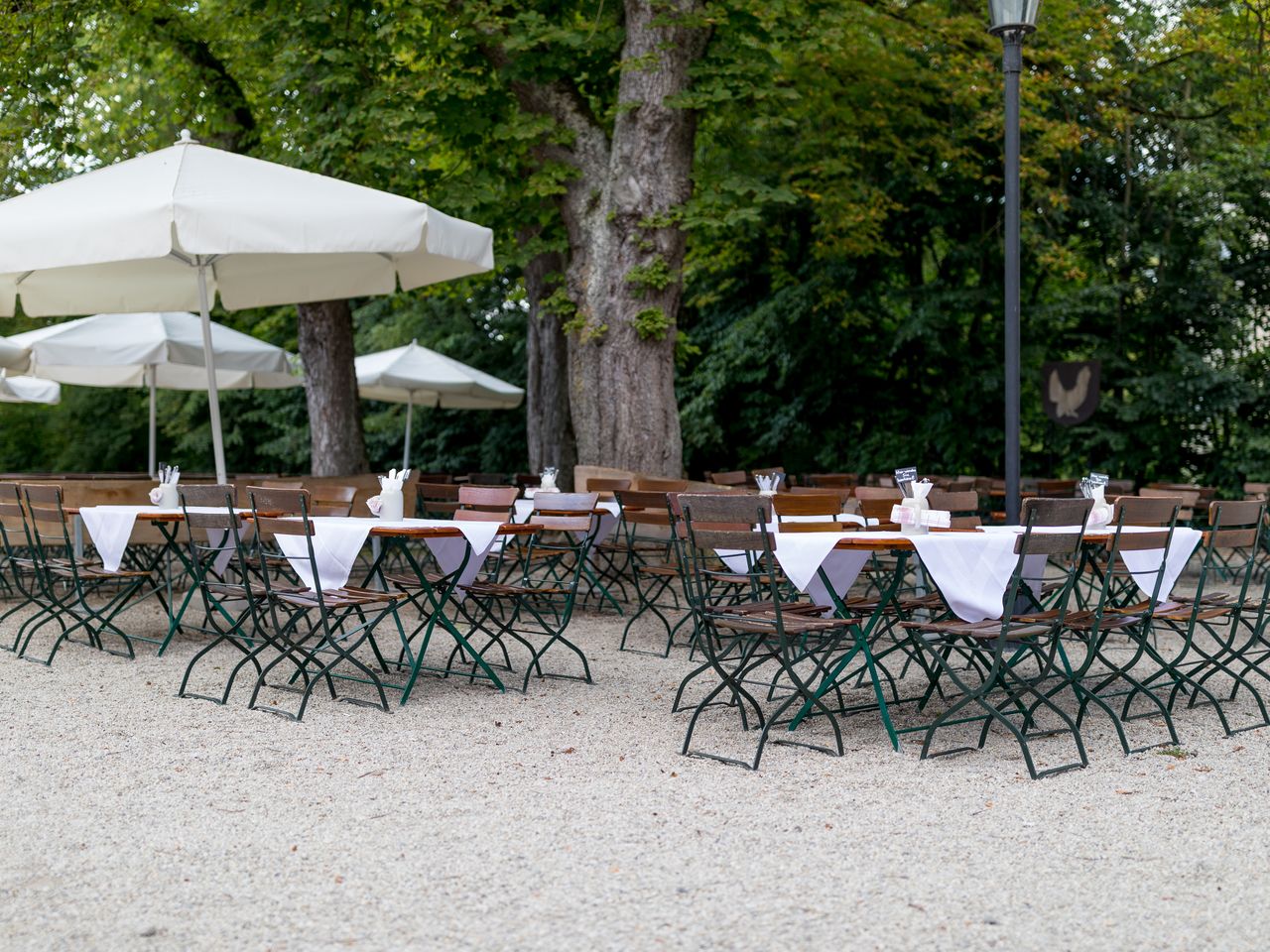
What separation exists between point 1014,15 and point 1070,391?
726 cm

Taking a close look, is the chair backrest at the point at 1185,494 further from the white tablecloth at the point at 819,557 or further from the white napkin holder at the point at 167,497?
the white napkin holder at the point at 167,497

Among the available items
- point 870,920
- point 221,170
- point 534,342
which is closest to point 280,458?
point 534,342

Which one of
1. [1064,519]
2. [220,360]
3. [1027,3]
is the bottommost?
Result: [1064,519]

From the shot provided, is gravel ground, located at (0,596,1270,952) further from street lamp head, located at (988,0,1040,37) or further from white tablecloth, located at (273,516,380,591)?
street lamp head, located at (988,0,1040,37)

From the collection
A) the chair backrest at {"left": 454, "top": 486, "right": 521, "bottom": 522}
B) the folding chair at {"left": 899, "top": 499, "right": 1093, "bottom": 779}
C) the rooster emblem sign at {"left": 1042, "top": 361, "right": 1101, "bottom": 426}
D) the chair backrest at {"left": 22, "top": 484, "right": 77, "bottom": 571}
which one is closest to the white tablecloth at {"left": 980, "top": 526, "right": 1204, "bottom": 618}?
the folding chair at {"left": 899, "top": 499, "right": 1093, "bottom": 779}

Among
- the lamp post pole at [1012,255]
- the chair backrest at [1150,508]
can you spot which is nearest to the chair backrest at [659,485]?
the lamp post pole at [1012,255]

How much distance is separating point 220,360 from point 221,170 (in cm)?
549

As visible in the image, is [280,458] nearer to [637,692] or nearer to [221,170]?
[221,170]

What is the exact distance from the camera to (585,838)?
4.31 m

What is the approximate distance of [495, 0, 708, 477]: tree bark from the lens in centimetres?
1162

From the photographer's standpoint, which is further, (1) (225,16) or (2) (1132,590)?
(1) (225,16)

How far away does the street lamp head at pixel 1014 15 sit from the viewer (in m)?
8.30

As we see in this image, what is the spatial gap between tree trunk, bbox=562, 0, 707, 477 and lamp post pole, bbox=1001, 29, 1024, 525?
371cm

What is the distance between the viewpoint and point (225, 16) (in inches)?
544
